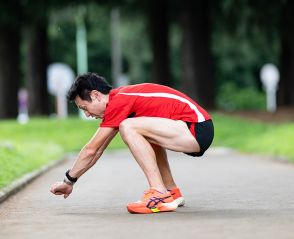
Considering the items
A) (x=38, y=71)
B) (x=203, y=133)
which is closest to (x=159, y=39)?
(x=38, y=71)

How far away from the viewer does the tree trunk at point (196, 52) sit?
1282 inches

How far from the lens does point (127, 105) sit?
916 cm

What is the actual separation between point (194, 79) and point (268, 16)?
3.15 metres

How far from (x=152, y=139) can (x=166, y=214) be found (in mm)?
779

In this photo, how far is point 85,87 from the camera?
9242 mm

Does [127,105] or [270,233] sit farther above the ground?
[127,105]

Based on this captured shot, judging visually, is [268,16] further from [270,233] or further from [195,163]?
Answer: [270,233]

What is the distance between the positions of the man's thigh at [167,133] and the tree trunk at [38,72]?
27824 mm


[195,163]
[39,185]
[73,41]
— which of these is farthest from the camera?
[73,41]

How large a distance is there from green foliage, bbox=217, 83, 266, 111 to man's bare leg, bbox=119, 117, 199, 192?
177ft

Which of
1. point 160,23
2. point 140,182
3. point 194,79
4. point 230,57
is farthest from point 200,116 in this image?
point 230,57

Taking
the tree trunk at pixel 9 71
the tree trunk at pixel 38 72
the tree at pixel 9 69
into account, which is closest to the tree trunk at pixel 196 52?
the tree at pixel 9 69

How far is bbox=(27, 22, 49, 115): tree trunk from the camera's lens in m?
37.0

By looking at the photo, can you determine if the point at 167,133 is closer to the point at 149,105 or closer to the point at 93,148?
the point at 149,105
